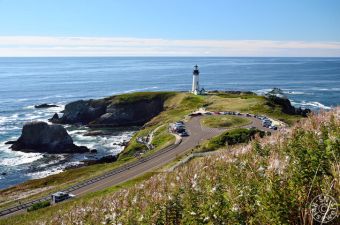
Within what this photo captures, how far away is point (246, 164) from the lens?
49.1 ft

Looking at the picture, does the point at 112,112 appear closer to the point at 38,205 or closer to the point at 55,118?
the point at 55,118

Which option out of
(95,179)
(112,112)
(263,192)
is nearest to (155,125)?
(112,112)

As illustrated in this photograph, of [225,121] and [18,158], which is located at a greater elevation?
[225,121]

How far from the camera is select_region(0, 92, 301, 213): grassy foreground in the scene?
2115 inches

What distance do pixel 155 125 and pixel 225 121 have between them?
66.1ft

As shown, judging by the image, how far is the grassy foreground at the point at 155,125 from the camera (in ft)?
176

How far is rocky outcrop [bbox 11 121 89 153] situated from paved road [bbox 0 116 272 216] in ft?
97.9

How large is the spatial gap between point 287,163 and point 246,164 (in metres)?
3.35

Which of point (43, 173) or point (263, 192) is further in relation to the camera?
point (43, 173)

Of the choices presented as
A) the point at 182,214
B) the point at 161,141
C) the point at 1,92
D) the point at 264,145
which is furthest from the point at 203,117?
the point at 1,92

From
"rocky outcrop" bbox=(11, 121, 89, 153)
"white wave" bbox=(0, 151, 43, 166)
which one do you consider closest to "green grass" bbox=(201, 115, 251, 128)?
"rocky outcrop" bbox=(11, 121, 89, 153)

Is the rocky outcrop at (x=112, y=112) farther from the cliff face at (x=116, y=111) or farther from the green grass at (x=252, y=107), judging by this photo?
the green grass at (x=252, y=107)

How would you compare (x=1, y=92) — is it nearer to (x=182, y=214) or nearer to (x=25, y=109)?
(x=25, y=109)

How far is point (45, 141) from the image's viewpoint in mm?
88312
